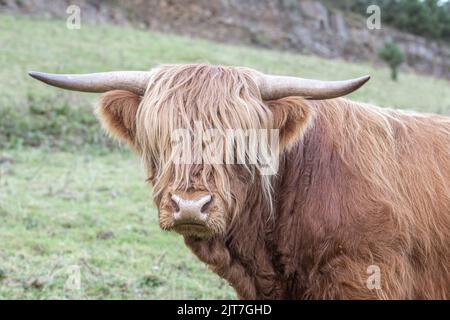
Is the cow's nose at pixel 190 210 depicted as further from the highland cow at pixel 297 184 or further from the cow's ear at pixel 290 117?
the cow's ear at pixel 290 117

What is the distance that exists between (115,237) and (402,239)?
166 inches

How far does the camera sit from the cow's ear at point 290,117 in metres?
3.75

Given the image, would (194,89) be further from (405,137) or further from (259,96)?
(405,137)

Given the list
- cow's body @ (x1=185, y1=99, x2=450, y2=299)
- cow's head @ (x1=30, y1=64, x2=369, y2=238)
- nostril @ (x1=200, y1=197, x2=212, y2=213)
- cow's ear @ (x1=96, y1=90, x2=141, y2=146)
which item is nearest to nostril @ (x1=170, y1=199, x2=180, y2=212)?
cow's head @ (x1=30, y1=64, x2=369, y2=238)

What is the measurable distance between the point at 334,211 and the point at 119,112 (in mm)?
1436

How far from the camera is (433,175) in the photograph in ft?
13.4

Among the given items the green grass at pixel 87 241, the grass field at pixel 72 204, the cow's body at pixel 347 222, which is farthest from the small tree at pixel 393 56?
the cow's body at pixel 347 222

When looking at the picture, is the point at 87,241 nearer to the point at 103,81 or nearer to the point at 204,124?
the point at 103,81

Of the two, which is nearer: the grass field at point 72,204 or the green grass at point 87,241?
the green grass at point 87,241

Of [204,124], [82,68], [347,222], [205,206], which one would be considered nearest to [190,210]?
[205,206]

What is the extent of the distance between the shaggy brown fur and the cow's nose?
21 centimetres

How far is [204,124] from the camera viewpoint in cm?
356

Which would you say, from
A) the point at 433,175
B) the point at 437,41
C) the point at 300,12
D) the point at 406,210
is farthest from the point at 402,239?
the point at 437,41

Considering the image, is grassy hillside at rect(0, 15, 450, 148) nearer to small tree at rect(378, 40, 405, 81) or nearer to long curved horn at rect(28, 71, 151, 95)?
small tree at rect(378, 40, 405, 81)
